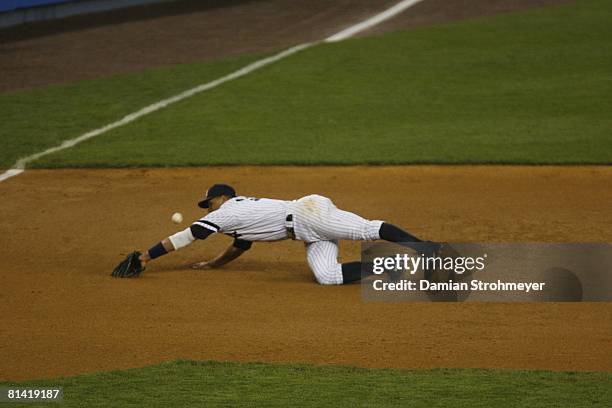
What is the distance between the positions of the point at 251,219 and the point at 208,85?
8.68 meters

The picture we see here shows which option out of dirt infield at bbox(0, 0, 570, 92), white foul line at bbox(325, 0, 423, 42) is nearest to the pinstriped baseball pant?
dirt infield at bbox(0, 0, 570, 92)

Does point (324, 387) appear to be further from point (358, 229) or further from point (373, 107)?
point (373, 107)

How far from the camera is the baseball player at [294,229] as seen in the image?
9633 millimetres

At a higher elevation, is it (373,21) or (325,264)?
(373,21)

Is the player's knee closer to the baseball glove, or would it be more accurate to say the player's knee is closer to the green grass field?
the baseball glove

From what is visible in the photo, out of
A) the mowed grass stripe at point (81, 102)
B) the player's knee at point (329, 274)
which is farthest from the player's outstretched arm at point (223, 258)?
the mowed grass stripe at point (81, 102)

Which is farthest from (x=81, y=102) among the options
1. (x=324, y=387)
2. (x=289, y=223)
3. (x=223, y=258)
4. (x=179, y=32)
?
(x=324, y=387)

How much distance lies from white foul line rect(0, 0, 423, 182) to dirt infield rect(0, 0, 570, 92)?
282mm

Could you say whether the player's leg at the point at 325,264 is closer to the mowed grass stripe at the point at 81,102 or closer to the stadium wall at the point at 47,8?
the mowed grass stripe at the point at 81,102

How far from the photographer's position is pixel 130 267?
9.80m

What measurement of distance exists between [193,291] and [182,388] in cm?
213

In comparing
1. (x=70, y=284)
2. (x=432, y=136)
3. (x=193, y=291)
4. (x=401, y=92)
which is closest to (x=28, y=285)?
(x=70, y=284)

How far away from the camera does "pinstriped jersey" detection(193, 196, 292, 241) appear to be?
31.9 feet

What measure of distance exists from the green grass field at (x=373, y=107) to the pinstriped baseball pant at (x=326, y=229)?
4.52 meters
